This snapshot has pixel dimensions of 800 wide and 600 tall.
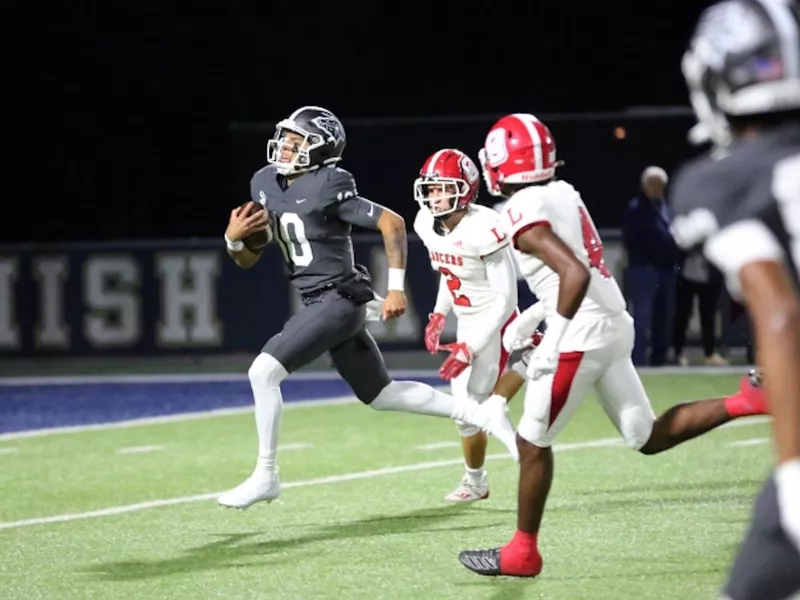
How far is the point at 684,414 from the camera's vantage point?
6031 mm

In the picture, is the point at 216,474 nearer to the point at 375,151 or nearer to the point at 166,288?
the point at 166,288

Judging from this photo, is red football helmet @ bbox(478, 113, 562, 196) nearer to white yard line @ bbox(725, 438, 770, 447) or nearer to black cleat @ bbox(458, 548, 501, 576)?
black cleat @ bbox(458, 548, 501, 576)

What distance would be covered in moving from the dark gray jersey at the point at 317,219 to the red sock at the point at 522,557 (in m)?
1.86

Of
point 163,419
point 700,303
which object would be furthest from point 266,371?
point 700,303

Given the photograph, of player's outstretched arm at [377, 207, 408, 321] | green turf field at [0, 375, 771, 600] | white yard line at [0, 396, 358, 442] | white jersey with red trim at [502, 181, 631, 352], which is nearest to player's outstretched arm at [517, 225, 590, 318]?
white jersey with red trim at [502, 181, 631, 352]

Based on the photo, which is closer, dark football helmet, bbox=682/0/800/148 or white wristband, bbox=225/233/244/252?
dark football helmet, bbox=682/0/800/148

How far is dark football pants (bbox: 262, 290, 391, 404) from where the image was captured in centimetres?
672

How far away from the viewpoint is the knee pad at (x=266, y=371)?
261 inches

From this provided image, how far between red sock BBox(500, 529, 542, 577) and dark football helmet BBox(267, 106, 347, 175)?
219 cm

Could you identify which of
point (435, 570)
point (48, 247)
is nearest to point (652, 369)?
point (48, 247)

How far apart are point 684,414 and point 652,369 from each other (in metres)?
7.26

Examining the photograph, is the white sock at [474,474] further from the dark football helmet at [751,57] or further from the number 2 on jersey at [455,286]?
the dark football helmet at [751,57]

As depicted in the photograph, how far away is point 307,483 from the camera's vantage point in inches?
313

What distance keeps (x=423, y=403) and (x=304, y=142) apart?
1.19 metres
